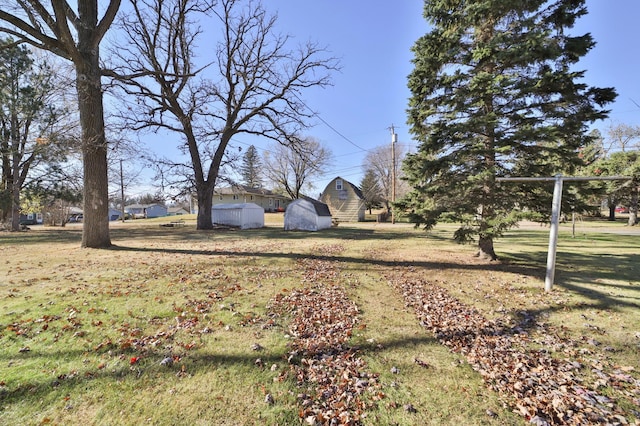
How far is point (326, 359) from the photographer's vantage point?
319 centimetres

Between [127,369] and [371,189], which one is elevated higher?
[371,189]

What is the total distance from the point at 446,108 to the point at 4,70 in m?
20.2

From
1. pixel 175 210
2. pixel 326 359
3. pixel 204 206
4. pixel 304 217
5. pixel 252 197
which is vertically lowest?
pixel 326 359

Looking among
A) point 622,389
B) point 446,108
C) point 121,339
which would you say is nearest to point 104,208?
point 121,339

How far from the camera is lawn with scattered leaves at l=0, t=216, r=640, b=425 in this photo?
244cm

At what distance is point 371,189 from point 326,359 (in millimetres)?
37384

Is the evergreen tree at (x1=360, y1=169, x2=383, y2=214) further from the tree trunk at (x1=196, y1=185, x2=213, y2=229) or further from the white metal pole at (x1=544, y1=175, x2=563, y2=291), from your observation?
the white metal pole at (x1=544, y1=175, x2=563, y2=291)

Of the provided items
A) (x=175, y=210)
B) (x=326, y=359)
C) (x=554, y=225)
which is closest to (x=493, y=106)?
(x=554, y=225)

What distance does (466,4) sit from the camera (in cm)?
716

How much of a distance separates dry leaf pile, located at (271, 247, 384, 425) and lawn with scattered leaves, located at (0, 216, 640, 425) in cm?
2

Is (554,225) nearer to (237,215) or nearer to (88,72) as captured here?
(88,72)

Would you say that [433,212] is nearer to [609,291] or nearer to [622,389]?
[609,291]

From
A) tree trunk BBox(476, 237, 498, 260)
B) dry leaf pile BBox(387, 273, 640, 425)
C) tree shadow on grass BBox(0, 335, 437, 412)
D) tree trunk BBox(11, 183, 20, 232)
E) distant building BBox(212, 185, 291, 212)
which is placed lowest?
dry leaf pile BBox(387, 273, 640, 425)

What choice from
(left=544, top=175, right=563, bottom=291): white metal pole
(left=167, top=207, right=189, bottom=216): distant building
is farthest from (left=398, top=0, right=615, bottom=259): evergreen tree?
(left=167, top=207, right=189, bottom=216): distant building
